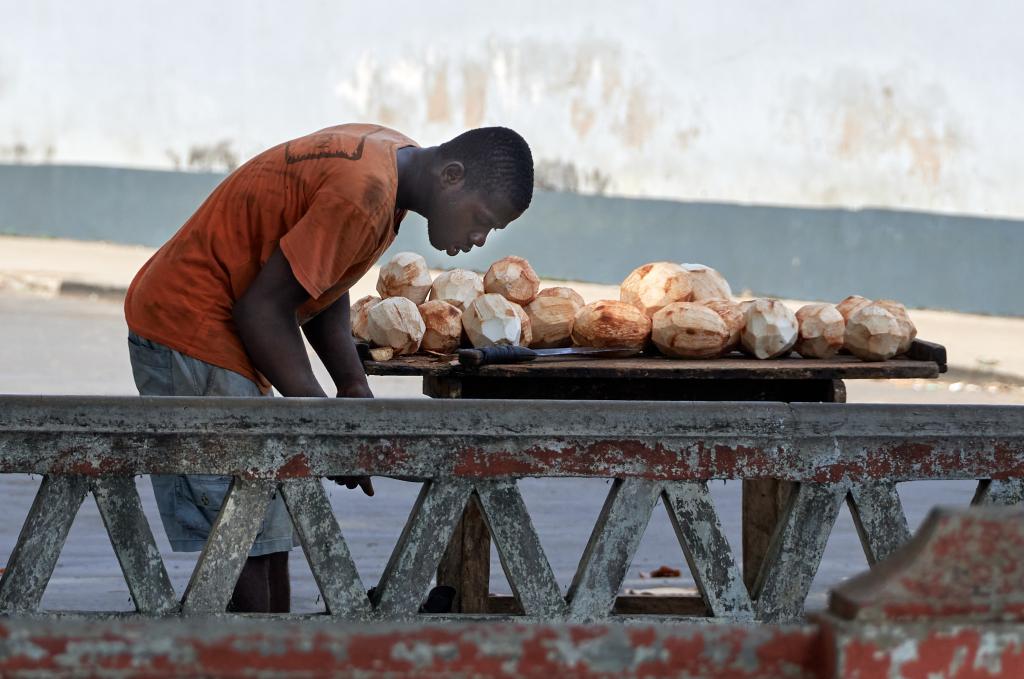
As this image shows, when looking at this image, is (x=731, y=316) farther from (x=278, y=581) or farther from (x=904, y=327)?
(x=278, y=581)

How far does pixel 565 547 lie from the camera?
18.2 ft

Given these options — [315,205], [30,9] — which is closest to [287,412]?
[315,205]

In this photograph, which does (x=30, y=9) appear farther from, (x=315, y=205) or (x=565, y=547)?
(x=315, y=205)

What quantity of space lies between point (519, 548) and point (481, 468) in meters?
0.16

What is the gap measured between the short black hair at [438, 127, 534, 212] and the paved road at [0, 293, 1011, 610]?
2143 mm

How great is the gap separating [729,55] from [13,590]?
13.0 metres

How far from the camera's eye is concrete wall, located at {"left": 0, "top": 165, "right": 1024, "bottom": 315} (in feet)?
46.0

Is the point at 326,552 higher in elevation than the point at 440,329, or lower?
lower

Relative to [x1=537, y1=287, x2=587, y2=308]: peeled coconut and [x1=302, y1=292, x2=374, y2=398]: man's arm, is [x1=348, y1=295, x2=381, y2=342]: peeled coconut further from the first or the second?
[x1=537, y1=287, x2=587, y2=308]: peeled coconut

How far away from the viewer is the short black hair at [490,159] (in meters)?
2.91

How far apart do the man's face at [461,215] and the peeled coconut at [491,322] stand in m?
0.60

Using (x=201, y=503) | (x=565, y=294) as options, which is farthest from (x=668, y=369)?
(x=201, y=503)

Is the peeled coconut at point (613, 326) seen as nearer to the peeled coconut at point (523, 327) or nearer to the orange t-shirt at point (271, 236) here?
the peeled coconut at point (523, 327)

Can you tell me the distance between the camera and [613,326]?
11.7 feet
